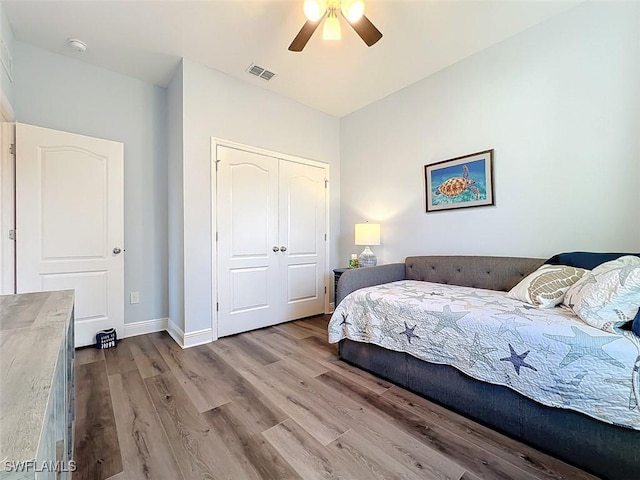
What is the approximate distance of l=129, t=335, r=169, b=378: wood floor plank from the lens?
2.14 m

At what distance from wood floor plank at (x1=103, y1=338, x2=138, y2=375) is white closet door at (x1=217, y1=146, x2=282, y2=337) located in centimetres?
78

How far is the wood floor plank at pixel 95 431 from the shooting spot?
Result: 124 centimetres

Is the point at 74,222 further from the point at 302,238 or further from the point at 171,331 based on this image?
the point at 302,238

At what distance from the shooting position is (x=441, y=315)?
170 centimetres

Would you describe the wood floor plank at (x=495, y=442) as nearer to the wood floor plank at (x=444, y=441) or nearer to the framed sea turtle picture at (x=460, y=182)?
the wood floor plank at (x=444, y=441)

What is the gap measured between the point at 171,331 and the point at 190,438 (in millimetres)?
1750

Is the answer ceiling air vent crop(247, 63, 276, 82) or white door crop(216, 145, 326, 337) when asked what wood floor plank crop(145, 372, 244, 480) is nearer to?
white door crop(216, 145, 326, 337)

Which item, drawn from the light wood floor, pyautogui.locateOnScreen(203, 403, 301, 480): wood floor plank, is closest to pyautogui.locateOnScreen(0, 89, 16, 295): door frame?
the light wood floor

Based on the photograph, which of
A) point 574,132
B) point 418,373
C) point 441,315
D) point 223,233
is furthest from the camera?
point 223,233

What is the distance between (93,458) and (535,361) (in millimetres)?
2146

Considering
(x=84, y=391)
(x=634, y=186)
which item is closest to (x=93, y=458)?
(x=84, y=391)

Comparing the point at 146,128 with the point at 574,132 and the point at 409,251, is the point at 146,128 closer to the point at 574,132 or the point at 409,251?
the point at 409,251

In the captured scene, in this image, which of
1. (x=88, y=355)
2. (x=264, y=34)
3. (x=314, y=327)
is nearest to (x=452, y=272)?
(x=314, y=327)

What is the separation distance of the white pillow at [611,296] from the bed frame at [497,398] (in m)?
0.45
